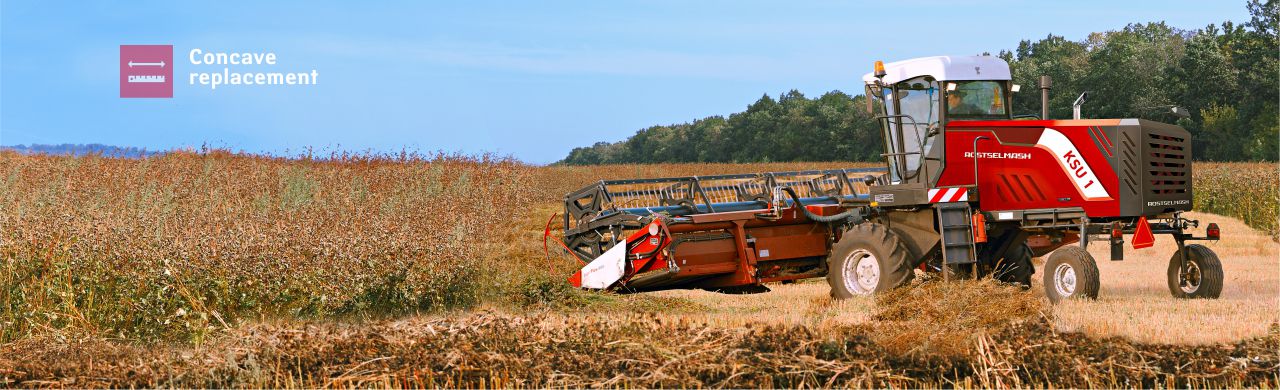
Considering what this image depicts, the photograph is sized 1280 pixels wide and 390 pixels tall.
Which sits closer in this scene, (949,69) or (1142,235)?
(1142,235)

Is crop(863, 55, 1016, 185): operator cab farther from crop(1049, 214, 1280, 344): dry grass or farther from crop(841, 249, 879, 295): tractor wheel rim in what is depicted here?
crop(1049, 214, 1280, 344): dry grass

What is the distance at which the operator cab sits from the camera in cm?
1010

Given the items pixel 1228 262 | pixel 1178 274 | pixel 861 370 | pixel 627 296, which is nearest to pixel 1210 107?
pixel 1228 262

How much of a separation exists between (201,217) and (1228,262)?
12.6m

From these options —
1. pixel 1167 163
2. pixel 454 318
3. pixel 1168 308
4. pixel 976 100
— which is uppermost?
Result: pixel 976 100

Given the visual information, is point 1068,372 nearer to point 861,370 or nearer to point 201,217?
point 861,370

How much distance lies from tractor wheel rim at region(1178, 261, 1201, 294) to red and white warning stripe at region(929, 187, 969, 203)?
2.18 metres

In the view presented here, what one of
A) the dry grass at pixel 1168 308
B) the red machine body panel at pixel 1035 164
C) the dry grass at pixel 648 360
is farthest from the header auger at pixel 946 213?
the dry grass at pixel 648 360

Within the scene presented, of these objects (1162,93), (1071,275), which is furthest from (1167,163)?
(1162,93)

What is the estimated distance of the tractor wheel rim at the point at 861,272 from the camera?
32.7ft

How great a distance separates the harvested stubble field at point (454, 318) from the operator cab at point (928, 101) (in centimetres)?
140

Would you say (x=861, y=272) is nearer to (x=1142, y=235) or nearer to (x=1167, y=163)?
(x=1142, y=235)

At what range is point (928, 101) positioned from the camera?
1027 centimetres

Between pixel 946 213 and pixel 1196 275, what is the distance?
93.7 inches
